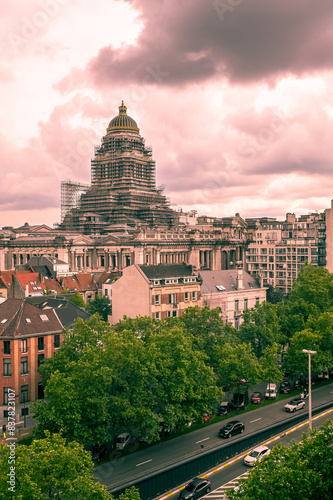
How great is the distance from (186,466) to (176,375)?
9.32m

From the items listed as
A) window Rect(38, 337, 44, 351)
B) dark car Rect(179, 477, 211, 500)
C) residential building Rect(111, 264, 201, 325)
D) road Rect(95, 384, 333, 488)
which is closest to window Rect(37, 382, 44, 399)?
window Rect(38, 337, 44, 351)

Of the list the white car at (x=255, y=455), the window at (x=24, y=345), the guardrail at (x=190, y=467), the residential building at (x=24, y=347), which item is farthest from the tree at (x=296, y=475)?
the window at (x=24, y=345)

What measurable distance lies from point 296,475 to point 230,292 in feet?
196

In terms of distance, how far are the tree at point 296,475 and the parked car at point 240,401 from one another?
32.0 m

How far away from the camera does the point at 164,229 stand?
18575 cm

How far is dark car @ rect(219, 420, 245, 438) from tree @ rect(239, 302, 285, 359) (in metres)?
17.5

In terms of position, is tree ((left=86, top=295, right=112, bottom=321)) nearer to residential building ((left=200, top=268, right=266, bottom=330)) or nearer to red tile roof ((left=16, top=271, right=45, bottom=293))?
red tile roof ((left=16, top=271, right=45, bottom=293))

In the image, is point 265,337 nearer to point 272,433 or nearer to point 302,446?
point 272,433

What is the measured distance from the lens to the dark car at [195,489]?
38759 mm

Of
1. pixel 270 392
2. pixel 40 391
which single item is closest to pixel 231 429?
pixel 270 392

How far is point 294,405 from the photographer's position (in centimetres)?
5972

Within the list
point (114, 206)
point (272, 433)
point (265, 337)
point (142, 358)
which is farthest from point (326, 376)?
point (114, 206)

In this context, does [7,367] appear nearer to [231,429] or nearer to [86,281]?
[231,429]

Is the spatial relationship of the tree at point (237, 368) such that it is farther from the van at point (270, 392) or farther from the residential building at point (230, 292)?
the residential building at point (230, 292)
